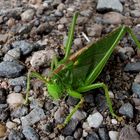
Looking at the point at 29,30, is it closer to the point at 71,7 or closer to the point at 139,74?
the point at 71,7

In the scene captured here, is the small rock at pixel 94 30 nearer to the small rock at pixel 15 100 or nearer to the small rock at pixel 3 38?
the small rock at pixel 3 38

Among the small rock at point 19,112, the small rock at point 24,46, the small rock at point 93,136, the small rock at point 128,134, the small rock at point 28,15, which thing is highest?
the small rock at point 28,15

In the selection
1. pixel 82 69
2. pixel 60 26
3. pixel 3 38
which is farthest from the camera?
pixel 60 26

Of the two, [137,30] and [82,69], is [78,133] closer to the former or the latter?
[82,69]

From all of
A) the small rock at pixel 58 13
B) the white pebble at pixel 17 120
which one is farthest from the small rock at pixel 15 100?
the small rock at pixel 58 13

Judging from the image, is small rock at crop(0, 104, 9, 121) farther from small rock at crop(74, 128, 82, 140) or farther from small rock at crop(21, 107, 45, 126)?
small rock at crop(74, 128, 82, 140)

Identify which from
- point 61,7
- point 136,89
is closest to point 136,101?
point 136,89

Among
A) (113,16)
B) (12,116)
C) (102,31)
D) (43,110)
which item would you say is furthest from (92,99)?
(113,16)
